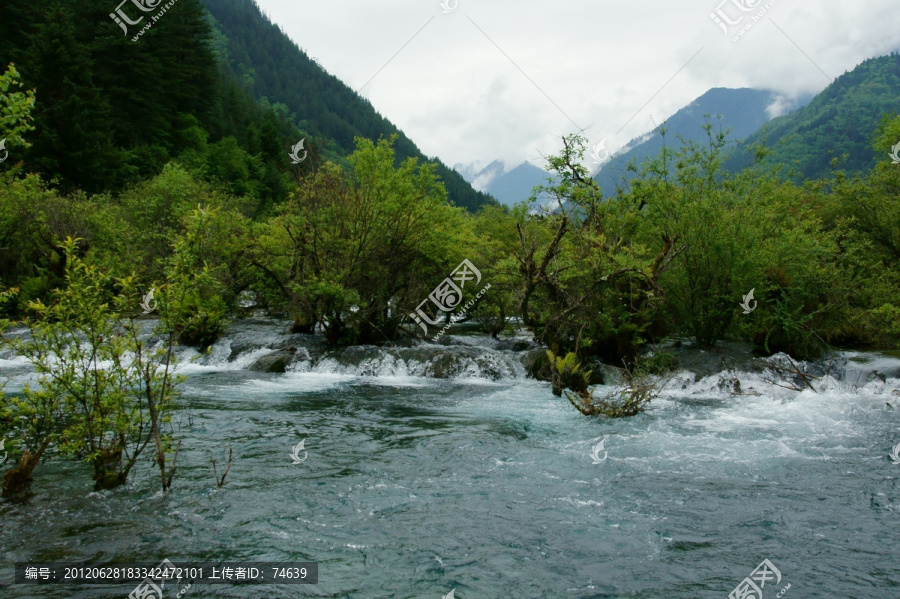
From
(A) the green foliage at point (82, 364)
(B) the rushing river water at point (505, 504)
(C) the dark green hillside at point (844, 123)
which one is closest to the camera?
(B) the rushing river water at point (505, 504)

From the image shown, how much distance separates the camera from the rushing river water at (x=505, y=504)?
668cm

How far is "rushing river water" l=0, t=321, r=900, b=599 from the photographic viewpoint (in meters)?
6.68

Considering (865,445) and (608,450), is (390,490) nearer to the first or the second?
(608,450)

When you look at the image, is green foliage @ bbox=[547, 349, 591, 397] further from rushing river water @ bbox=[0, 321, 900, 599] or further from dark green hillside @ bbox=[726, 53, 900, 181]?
dark green hillside @ bbox=[726, 53, 900, 181]

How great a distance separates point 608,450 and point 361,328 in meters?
14.4

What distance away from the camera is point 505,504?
28.5 ft

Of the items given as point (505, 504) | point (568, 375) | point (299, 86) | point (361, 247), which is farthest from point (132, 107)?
point (299, 86)

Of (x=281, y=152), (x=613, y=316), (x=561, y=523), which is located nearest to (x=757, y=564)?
(x=561, y=523)

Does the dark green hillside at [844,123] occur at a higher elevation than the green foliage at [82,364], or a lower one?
higher

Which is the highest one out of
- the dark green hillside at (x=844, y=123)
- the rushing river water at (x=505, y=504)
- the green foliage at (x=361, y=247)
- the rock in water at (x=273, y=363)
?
the dark green hillside at (x=844, y=123)

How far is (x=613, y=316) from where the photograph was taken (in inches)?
800

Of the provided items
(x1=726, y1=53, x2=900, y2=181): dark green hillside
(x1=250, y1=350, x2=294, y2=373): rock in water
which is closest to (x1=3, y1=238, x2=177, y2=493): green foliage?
(x1=250, y1=350, x2=294, y2=373): rock in water

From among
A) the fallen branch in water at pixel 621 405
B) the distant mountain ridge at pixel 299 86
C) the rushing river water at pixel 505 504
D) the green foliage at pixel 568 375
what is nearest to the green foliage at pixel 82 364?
the rushing river water at pixel 505 504

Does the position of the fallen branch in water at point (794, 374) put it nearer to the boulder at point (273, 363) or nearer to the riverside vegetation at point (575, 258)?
the riverside vegetation at point (575, 258)
